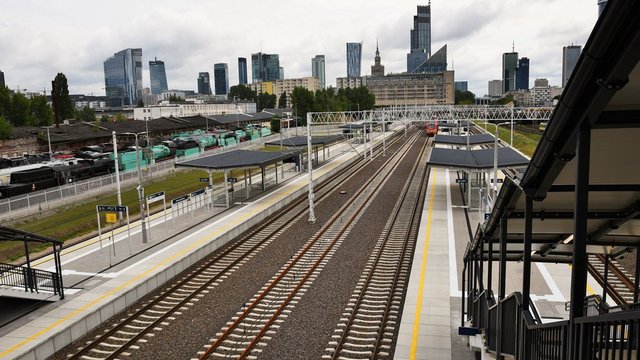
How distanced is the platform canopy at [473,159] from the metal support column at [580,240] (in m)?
23.9

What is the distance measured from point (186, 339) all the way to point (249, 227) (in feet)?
42.3

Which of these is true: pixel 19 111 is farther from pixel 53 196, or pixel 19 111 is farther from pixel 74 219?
pixel 74 219

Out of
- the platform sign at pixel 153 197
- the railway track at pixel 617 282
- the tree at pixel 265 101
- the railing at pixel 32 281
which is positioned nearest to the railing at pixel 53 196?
the platform sign at pixel 153 197

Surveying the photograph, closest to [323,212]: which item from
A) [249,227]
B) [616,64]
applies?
[249,227]

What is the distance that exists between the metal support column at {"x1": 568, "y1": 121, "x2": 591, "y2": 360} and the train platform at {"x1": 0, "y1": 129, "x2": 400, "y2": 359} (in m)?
11.9

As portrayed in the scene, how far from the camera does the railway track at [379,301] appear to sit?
1252 cm

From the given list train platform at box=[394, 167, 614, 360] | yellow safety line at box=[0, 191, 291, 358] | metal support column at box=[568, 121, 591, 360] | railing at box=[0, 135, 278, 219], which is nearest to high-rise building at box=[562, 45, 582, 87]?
metal support column at box=[568, 121, 591, 360]

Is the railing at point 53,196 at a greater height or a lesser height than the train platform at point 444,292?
greater

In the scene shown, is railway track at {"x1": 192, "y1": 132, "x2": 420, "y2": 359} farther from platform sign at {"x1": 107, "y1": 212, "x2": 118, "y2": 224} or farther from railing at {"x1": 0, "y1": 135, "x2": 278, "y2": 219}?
railing at {"x1": 0, "y1": 135, "x2": 278, "y2": 219}

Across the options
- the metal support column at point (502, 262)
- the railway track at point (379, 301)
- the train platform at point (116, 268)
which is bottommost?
the railway track at point (379, 301)

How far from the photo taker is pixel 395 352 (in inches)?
474

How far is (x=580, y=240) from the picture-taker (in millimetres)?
4234

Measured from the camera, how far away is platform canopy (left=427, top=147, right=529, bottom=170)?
91.9ft

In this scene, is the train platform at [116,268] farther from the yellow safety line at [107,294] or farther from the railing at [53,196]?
the railing at [53,196]
